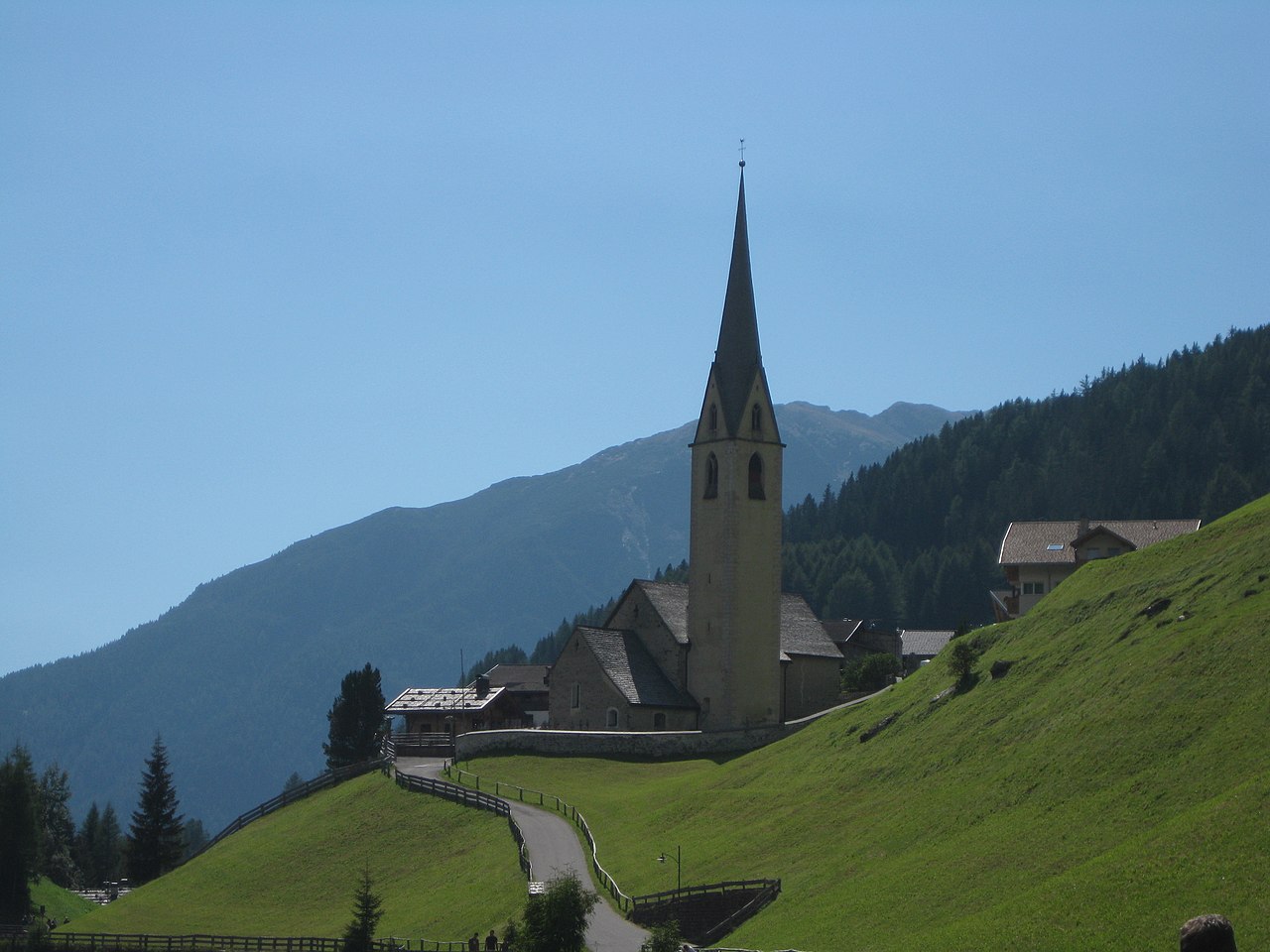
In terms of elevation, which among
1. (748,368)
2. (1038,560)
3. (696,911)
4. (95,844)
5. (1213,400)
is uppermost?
(1213,400)

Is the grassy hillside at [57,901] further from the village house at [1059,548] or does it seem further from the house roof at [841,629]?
the house roof at [841,629]

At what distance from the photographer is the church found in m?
77.1

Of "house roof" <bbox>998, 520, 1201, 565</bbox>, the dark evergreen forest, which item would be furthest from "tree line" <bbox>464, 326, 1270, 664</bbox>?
"house roof" <bbox>998, 520, 1201, 565</bbox>

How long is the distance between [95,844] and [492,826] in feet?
260

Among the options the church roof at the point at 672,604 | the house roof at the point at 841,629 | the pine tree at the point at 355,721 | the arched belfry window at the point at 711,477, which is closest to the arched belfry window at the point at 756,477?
the arched belfry window at the point at 711,477

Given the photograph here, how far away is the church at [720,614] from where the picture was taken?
77.1 metres

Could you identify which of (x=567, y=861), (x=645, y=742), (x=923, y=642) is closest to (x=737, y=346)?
(x=645, y=742)

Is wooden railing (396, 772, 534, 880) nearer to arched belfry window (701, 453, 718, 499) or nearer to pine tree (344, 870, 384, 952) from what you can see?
pine tree (344, 870, 384, 952)

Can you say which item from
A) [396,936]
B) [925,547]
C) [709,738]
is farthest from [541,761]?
[925,547]

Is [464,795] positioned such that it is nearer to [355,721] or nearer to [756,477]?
[756,477]

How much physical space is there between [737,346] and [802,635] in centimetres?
1767

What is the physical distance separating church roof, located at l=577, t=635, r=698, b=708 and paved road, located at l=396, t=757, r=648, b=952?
12136mm

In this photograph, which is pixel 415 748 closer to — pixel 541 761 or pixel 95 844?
pixel 541 761

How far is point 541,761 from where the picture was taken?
6844 cm
